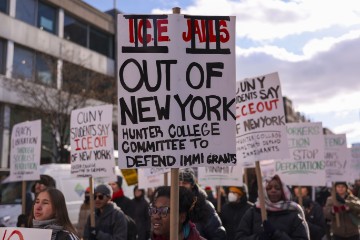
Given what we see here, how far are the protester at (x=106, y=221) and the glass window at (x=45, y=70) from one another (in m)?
17.3

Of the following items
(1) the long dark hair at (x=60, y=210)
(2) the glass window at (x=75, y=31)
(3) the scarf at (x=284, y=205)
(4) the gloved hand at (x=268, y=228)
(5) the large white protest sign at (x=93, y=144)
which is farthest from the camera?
(2) the glass window at (x=75, y=31)

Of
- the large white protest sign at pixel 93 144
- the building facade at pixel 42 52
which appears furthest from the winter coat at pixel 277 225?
the building facade at pixel 42 52

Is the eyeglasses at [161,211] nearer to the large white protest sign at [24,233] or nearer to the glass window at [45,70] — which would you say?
the large white protest sign at [24,233]

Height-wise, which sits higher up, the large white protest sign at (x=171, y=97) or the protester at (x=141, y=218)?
the large white protest sign at (x=171, y=97)

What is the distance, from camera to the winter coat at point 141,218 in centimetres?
869

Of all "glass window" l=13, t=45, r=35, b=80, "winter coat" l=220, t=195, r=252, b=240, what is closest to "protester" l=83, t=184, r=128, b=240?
"winter coat" l=220, t=195, r=252, b=240

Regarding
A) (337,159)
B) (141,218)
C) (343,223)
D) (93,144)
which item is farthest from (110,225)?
(337,159)

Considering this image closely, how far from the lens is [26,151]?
8.35 m

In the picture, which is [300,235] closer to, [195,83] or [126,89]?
[195,83]

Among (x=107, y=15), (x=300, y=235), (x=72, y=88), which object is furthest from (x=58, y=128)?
(x=300, y=235)

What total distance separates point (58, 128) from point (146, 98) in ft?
62.1

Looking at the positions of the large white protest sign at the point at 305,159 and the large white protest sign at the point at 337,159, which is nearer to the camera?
the large white protest sign at the point at 305,159

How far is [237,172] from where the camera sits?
8.07 m

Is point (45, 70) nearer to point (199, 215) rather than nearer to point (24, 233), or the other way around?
point (199, 215)
